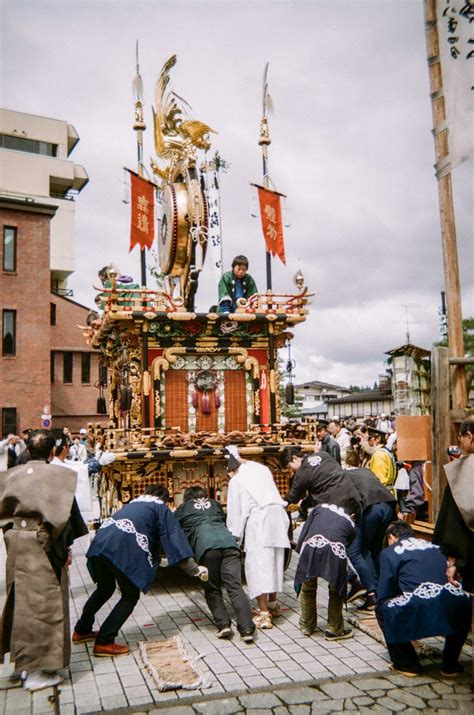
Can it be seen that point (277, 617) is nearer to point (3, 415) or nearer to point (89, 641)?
point (89, 641)

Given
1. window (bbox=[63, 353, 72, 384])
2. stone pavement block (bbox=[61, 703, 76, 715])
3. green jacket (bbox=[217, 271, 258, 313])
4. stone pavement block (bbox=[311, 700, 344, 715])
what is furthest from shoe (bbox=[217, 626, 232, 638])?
window (bbox=[63, 353, 72, 384])

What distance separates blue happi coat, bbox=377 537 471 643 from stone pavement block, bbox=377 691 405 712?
51cm

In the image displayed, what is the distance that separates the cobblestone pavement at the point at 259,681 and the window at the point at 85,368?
28.7 metres

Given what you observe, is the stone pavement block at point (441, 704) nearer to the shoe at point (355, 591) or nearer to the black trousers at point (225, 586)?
the black trousers at point (225, 586)

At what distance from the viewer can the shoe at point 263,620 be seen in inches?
271

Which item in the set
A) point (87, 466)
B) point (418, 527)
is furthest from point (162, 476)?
point (418, 527)

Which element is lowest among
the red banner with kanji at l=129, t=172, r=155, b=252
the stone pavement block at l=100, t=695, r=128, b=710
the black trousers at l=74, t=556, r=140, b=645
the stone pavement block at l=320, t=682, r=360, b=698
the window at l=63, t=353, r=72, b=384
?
the stone pavement block at l=320, t=682, r=360, b=698

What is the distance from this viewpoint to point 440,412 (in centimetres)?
628

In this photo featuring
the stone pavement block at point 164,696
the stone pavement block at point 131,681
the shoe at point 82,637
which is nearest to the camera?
the stone pavement block at point 164,696

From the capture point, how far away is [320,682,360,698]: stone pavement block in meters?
5.17

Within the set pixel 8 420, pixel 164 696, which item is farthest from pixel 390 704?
pixel 8 420

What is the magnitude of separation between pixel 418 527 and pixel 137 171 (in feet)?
29.0

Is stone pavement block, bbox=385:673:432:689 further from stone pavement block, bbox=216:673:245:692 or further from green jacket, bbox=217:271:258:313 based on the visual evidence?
green jacket, bbox=217:271:258:313

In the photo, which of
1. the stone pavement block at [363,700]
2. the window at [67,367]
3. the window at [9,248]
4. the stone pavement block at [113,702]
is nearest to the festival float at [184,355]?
the stone pavement block at [113,702]
